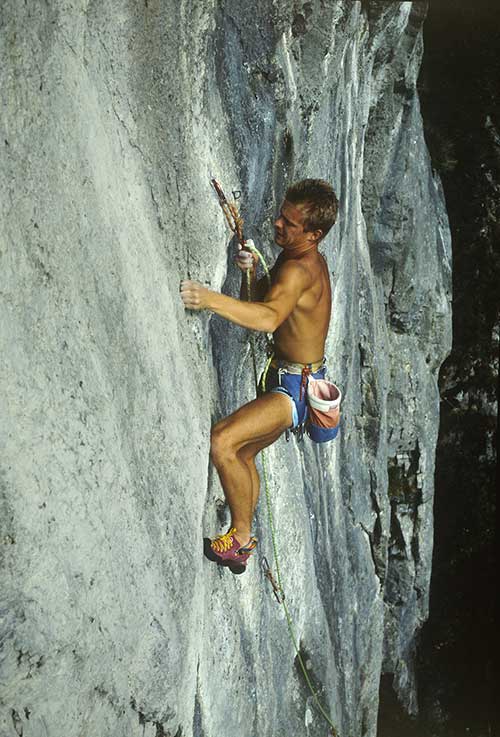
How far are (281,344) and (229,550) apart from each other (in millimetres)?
754

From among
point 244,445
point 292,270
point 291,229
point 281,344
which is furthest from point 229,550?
point 291,229

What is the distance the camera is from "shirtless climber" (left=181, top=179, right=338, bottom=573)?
3066 mm

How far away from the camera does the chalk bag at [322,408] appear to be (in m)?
3.40

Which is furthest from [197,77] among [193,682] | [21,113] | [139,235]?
[193,682]

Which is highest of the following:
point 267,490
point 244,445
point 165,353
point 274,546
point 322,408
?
point 165,353

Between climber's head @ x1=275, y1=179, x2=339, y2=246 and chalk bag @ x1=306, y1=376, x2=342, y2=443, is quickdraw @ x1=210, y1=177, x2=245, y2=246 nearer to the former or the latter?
climber's head @ x1=275, y1=179, x2=339, y2=246

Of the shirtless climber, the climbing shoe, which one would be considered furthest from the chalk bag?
the climbing shoe

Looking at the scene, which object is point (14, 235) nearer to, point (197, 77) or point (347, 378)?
point (197, 77)

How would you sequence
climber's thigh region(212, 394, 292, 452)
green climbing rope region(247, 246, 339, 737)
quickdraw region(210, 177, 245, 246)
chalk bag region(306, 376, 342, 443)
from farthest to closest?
1. chalk bag region(306, 376, 342, 443)
2. green climbing rope region(247, 246, 339, 737)
3. climber's thigh region(212, 394, 292, 452)
4. quickdraw region(210, 177, 245, 246)

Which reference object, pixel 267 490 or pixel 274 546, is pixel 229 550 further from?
pixel 274 546

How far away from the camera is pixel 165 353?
2.66m

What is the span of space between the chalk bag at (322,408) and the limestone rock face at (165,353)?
200mm

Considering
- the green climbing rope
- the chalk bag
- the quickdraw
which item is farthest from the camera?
the chalk bag

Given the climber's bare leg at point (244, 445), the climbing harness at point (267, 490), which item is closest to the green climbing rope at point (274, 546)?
the climbing harness at point (267, 490)
